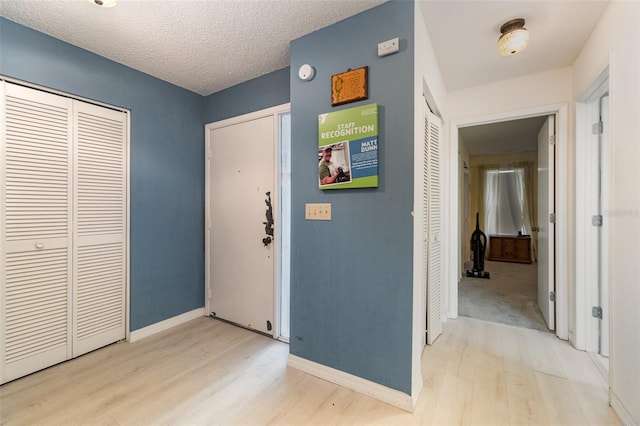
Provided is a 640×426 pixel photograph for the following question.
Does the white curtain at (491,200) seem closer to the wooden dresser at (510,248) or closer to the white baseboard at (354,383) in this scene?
the wooden dresser at (510,248)

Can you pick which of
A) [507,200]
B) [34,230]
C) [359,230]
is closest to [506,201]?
[507,200]

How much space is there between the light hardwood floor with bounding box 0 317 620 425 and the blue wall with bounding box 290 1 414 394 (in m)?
0.25

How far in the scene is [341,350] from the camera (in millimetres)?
1829

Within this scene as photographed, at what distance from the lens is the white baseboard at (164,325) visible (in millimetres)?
2446

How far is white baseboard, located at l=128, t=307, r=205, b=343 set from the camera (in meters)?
2.45

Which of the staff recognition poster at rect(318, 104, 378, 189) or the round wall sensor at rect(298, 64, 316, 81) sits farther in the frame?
the round wall sensor at rect(298, 64, 316, 81)

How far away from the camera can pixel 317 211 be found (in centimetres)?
193

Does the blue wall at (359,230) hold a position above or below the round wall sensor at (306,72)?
below

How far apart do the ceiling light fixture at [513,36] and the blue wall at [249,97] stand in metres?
1.67

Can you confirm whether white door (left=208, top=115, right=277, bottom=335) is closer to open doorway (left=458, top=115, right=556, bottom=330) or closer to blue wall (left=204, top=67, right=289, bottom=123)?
blue wall (left=204, top=67, right=289, bottom=123)

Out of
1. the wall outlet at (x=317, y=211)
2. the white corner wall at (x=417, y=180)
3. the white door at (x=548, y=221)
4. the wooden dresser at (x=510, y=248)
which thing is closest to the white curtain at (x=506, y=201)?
the wooden dresser at (x=510, y=248)

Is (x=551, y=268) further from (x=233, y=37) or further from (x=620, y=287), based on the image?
(x=233, y=37)

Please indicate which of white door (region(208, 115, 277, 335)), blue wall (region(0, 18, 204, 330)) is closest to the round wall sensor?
white door (region(208, 115, 277, 335))

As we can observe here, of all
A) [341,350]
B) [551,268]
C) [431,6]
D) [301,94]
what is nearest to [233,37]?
[301,94]
